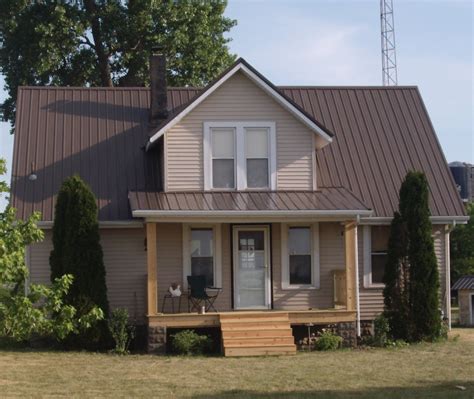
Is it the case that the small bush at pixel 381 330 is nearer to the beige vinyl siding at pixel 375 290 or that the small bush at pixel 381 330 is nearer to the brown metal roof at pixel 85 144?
the beige vinyl siding at pixel 375 290

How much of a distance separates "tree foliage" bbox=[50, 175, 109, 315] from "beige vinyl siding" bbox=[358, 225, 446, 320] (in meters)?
6.25

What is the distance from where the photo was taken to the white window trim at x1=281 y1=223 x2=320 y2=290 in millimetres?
22078

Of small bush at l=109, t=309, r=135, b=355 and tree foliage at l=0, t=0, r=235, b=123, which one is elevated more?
tree foliage at l=0, t=0, r=235, b=123

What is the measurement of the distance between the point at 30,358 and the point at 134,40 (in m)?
18.9

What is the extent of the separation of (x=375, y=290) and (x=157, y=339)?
5.67m

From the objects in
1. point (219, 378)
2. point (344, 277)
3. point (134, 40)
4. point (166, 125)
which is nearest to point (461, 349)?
point (344, 277)

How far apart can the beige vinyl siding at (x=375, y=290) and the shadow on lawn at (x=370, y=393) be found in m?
7.88

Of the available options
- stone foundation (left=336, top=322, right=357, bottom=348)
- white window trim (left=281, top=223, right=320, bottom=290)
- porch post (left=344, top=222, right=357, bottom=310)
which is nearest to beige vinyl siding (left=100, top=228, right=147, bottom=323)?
white window trim (left=281, top=223, right=320, bottom=290)

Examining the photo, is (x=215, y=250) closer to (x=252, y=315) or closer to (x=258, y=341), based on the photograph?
(x=252, y=315)

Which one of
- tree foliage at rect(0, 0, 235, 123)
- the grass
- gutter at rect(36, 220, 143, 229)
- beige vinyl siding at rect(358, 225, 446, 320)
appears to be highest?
tree foliage at rect(0, 0, 235, 123)

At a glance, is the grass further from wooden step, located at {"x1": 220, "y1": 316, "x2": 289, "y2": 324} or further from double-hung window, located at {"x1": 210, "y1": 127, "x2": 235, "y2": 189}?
double-hung window, located at {"x1": 210, "y1": 127, "x2": 235, "y2": 189}

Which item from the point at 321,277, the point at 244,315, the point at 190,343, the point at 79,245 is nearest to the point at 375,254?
the point at 321,277

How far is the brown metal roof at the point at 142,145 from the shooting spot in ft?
74.1

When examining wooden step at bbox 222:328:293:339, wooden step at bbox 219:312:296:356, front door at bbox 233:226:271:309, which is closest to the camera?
wooden step at bbox 219:312:296:356
